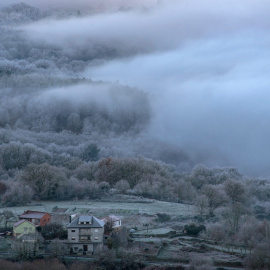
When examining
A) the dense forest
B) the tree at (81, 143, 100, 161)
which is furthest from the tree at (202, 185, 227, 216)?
the tree at (81, 143, 100, 161)

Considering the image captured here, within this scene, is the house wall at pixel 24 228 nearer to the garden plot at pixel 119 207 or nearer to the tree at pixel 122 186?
the garden plot at pixel 119 207

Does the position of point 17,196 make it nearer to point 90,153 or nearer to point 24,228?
point 24,228

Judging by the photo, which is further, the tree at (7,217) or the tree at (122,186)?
the tree at (122,186)

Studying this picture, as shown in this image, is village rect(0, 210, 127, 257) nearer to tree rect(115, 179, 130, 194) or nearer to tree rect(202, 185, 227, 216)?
tree rect(202, 185, 227, 216)

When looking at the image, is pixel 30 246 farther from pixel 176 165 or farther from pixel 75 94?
pixel 75 94

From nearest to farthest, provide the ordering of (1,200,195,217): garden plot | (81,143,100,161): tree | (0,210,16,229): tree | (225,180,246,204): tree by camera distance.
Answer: (0,210,16,229): tree → (1,200,195,217): garden plot → (225,180,246,204): tree → (81,143,100,161): tree

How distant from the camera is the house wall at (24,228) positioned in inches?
1260

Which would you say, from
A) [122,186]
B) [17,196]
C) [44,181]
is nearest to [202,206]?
[17,196]

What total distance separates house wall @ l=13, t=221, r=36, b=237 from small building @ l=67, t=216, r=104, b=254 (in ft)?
7.15

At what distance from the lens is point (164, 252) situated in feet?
98.9

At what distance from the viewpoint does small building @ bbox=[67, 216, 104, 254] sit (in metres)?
30.2

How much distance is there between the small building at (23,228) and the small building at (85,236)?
217 centimetres

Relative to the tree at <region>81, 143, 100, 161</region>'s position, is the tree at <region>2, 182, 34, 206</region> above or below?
below

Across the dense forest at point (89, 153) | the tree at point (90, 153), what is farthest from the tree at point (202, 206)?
the tree at point (90, 153)
